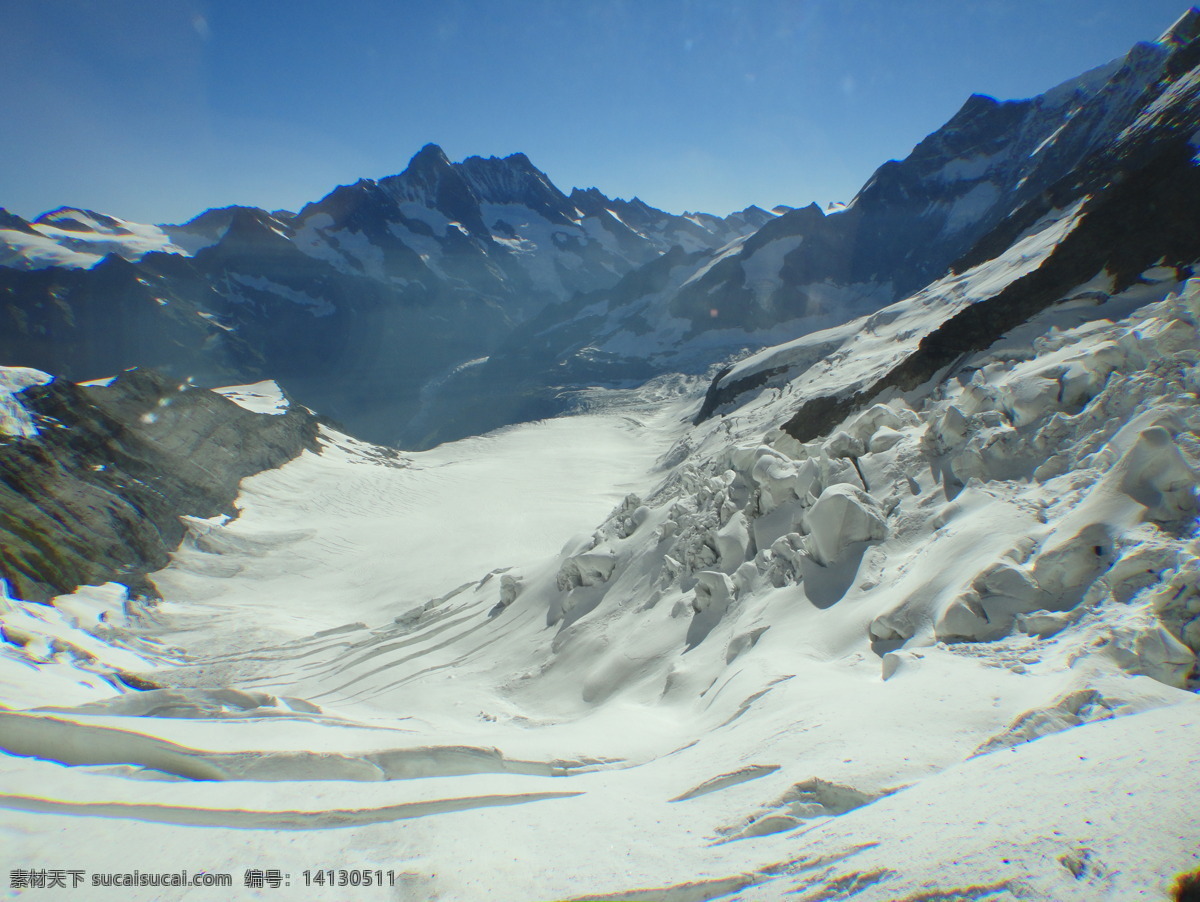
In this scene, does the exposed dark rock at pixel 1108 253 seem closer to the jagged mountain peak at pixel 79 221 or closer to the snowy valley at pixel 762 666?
the snowy valley at pixel 762 666

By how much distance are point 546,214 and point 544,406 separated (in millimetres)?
108856

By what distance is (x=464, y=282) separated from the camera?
437 ft

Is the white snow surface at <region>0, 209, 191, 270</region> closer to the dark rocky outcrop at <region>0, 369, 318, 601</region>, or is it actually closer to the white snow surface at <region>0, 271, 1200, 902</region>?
the dark rocky outcrop at <region>0, 369, 318, 601</region>

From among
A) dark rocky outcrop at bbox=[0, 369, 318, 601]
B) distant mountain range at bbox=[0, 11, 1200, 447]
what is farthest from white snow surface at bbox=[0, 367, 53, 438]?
distant mountain range at bbox=[0, 11, 1200, 447]

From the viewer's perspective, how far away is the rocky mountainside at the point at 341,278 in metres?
88.4

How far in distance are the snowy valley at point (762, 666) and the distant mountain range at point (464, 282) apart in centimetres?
2107

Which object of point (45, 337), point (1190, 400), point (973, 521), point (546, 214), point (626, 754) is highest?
point (546, 214)

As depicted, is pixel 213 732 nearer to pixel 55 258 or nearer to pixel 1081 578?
pixel 1081 578

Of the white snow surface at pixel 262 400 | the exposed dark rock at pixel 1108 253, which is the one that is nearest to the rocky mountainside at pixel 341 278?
the white snow surface at pixel 262 400

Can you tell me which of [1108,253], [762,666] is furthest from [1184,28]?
[762,666]

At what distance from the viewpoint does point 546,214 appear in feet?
520

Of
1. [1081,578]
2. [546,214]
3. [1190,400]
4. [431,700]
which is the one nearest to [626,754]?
[1081,578]

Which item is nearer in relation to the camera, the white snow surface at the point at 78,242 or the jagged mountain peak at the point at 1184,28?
the jagged mountain peak at the point at 1184,28

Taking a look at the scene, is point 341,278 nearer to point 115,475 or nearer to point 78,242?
point 78,242
